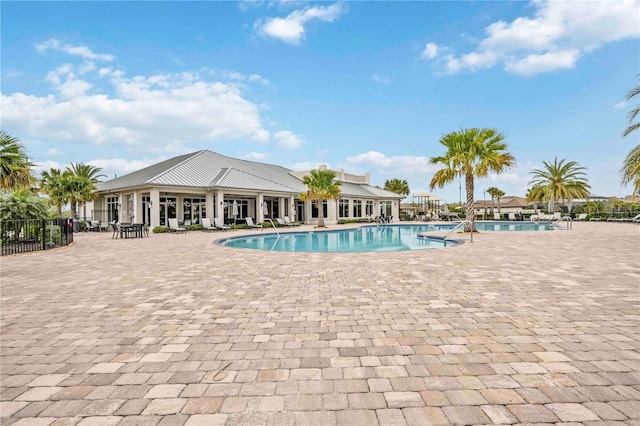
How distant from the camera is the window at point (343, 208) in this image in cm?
3601

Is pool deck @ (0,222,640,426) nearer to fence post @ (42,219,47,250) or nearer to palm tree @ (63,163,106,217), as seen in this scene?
fence post @ (42,219,47,250)

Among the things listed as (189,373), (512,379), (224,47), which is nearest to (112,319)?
(189,373)

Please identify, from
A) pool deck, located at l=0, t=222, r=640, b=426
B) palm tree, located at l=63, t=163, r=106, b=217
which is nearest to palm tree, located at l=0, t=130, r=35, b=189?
pool deck, located at l=0, t=222, r=640, b=426

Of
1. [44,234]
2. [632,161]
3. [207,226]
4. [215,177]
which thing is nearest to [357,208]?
[215,177]

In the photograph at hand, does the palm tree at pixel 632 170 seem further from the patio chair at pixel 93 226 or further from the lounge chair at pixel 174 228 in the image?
the patio chair at pixel 93 226

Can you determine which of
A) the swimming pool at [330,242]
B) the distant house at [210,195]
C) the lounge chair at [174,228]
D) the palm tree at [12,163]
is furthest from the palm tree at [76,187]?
the swimming pool at [330,242]

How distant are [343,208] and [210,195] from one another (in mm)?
15693

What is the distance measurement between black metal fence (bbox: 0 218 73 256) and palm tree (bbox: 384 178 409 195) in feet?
154

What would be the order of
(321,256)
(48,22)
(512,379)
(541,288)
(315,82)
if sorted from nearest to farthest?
(512,379)
(541,288)
(321,256)
(48,22)
(315,82)

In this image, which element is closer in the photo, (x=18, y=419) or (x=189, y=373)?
(x=18, y=419)

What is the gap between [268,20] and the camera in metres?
16.8

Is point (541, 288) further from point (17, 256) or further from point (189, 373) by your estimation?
point (17, 256)

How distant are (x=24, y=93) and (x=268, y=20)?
1465 cm

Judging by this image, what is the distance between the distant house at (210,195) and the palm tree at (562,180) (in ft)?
76.1
